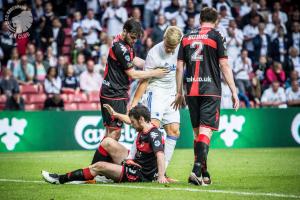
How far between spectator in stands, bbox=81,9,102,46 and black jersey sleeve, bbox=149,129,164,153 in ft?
42.3

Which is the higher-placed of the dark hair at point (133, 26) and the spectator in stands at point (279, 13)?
the spectator in stands at point (279, 13)

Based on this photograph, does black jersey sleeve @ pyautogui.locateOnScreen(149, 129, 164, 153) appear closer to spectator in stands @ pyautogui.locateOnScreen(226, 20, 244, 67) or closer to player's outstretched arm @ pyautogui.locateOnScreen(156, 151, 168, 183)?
player's outstretched arm @ pyautogui.locateOnScreen(156, 151, 168, 183)

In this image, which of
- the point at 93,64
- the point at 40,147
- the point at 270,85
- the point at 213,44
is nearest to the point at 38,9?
the point at 93,64

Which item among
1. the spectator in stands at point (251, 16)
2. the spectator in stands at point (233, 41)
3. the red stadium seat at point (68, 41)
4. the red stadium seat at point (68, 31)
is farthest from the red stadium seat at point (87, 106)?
the spectator in stands at point (251, 16)

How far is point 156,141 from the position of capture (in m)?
9.99

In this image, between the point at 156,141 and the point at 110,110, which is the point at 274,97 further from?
the point at 156,141

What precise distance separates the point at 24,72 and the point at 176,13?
17.7 feet

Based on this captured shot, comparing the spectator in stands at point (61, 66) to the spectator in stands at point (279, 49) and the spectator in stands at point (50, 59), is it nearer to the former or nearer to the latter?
the spectator in stands at point (50, 59)

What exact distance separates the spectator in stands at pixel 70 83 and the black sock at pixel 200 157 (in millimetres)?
11377

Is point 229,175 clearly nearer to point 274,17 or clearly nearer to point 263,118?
point 263,118

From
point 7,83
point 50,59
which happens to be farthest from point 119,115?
point 50,59

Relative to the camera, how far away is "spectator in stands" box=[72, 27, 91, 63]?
22.2 m

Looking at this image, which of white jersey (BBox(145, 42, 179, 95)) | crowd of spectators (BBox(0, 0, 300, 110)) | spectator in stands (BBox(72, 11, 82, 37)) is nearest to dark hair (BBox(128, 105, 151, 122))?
white jersey (BBox(145, 42, 179, 95))

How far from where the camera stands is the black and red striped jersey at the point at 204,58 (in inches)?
399
